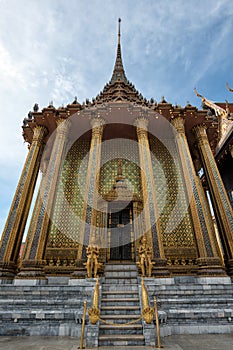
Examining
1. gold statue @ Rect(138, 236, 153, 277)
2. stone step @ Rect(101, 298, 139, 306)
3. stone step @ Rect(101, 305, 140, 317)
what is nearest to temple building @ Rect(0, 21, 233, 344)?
gold statue @ Rect(138, 236, 153, 277)

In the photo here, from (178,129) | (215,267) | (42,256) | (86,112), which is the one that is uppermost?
(86,112)

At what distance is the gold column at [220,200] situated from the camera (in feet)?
28.3

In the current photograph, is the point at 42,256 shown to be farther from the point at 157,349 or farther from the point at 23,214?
the point at 157,349

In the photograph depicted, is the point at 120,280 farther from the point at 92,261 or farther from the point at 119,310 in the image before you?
the point at 119,310

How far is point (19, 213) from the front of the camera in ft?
29.1

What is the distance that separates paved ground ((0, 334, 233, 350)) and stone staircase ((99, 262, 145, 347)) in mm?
222

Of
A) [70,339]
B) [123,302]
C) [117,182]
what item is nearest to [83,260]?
[123,302]

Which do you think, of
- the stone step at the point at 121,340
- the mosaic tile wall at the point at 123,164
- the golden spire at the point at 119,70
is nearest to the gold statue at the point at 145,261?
the stone step at the point at 121,340

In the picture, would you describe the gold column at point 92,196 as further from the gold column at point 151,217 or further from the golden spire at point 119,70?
the golden spire at point 119,70

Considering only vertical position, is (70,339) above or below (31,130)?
A: below

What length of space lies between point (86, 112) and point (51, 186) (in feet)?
15.8

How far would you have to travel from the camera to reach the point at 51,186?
9.44m

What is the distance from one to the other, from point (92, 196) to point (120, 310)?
4.74 meters

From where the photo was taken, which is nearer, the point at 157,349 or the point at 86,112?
the point at 157,349
